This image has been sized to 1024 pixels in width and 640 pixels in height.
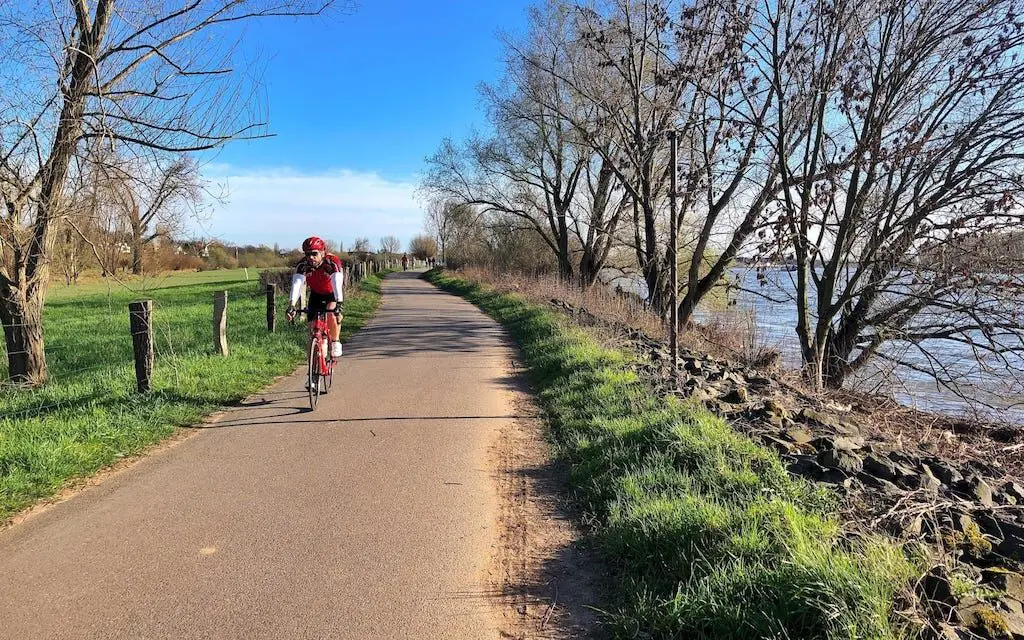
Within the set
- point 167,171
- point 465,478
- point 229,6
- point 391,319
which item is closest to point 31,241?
point 167,171

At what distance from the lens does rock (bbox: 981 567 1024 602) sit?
2.68 m

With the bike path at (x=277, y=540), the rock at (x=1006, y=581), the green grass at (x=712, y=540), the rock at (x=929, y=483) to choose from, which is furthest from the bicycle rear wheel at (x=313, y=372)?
the rock at (x=1006, y=581)

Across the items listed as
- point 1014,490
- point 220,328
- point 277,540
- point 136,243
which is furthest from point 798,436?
point 220,328

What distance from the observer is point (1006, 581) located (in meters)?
2.73

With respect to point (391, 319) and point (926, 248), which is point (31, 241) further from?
point (926, 248)

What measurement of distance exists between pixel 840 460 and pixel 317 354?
5.32 meters

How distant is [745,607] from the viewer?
2648mm

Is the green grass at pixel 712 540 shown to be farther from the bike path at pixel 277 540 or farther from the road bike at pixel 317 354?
the road bike at pixel 317 354

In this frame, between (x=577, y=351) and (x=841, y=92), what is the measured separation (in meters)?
6.14

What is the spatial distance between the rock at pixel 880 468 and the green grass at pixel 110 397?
5.88 metres

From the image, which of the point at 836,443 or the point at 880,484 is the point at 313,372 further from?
the point at 880,484

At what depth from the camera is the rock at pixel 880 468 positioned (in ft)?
13.2

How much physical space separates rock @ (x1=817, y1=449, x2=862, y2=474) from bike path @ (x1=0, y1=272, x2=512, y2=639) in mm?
2413

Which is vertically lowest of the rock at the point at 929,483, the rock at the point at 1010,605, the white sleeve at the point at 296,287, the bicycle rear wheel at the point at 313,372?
the rock at the point at 1010,605
